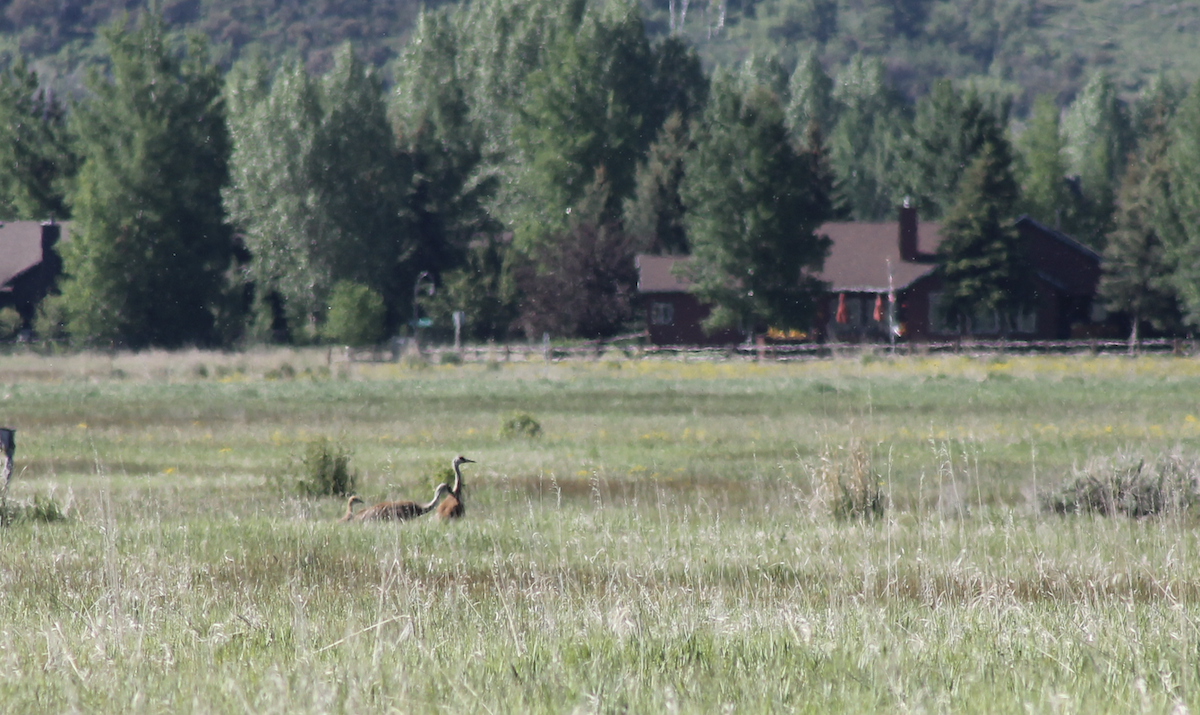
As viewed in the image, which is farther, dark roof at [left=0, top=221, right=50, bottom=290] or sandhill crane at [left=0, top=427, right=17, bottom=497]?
dark roof at [left=0, top=221, right=50, bottom=290]

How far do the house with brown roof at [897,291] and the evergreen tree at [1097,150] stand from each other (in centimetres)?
1542

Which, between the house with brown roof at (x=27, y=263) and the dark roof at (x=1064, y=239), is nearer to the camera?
the dark roof at (x=1064, y=239)

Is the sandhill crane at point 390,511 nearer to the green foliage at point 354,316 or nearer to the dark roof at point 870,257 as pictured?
the green foliage at point 354,316

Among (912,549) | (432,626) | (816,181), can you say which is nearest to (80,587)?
(432,626)

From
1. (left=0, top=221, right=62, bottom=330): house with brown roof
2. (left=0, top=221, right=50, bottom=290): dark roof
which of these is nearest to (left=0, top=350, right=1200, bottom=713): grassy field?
(left=0, top=221, right=50, bottom=290): dark roof

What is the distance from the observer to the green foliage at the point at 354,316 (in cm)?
6131

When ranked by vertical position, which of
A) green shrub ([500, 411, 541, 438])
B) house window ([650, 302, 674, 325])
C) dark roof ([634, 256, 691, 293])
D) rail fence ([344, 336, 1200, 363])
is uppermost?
dark roof ([634, 256, 691, 293])

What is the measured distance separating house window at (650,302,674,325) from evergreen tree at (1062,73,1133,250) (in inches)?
1182

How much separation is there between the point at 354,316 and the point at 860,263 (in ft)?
85.6

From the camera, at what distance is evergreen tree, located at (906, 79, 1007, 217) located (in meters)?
76.7

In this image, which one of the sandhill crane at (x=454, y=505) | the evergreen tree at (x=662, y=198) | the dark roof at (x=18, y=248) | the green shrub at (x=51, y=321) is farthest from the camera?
the dark roof at (x=18, y=248)

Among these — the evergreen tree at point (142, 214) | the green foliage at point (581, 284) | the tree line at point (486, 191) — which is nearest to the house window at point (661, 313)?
the tree line at point (486, 191)

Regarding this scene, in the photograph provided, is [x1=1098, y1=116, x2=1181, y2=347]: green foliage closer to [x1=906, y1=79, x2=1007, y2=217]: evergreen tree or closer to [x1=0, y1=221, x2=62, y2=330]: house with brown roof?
[x1=906, y1=79, x2=1007, y2=217]: evergreen tree

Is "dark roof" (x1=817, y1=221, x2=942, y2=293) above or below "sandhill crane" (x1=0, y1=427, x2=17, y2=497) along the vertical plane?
above
